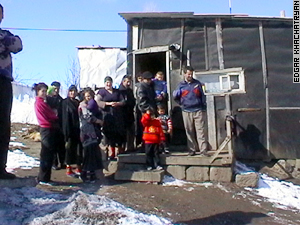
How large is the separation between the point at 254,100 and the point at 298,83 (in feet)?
3.49

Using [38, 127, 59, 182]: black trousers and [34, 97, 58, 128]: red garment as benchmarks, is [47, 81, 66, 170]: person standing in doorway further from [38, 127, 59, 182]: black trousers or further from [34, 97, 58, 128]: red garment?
[38, 127, 59, 182]: black trousers

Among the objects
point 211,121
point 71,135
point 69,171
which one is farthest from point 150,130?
point 211,121

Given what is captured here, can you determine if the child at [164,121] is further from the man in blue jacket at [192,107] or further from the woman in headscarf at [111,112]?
the woman in headscarf at [111,112]

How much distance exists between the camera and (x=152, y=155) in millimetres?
8555

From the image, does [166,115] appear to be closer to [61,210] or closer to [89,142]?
[89,142]

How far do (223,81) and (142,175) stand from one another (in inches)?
120

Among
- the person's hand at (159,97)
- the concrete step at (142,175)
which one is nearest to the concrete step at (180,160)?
the concrete step at (142,175)

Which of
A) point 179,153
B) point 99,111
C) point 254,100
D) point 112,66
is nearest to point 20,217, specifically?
point 99,111

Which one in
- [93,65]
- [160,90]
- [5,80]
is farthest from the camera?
[93,65]

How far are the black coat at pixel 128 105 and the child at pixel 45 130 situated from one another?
1.99m

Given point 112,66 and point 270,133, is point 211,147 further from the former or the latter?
point 112,66

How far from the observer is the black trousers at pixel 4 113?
5.60 meters

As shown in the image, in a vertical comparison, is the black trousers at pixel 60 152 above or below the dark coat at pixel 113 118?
below

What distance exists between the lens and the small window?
9.92m
